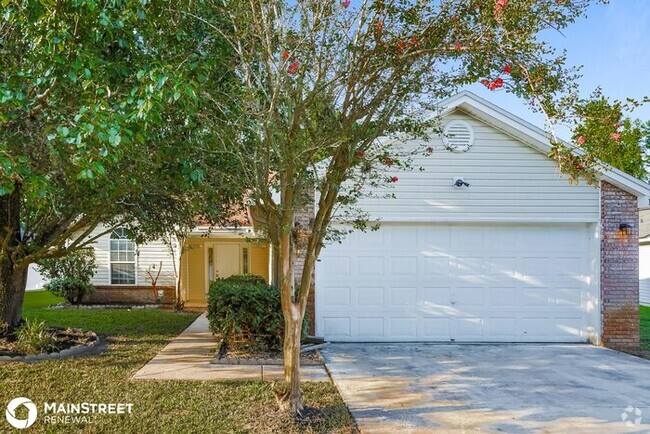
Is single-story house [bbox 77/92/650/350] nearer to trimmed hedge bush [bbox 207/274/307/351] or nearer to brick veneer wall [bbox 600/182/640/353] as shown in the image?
brick veneer wall [bbox 600/182/640/353]

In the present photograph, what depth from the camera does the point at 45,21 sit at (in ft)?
15.0

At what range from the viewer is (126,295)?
53.6ft

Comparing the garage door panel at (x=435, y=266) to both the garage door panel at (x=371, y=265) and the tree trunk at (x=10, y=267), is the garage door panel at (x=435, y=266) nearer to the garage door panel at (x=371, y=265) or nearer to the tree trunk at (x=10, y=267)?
the garage door panel at (x=371, y=265)

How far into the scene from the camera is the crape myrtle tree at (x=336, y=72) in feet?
15.2

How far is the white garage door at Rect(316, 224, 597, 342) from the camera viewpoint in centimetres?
930

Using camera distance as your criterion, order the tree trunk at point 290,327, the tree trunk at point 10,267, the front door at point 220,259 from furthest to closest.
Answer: the front door at point 220,259, the tree trunk at point 10,267, the tree trunk at point 290,327

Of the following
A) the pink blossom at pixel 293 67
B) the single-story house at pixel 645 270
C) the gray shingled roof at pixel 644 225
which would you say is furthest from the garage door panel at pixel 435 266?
the gray shingled roof at pixel 644 225

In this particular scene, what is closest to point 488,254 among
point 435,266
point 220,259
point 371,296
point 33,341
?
point 435,266

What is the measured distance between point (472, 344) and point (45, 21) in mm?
8213

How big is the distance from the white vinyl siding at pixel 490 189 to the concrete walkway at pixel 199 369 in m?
3.56

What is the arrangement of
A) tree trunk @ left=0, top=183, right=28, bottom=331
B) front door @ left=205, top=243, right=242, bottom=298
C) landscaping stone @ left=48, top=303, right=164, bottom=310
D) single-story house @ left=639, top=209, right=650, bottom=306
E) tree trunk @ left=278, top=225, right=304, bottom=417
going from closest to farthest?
tree trunk @ left=278, top=225, right=304, bottom=417 → tree trunk @ left=0, top=183, right=28, bottom=331 → landscaping stone @ left=48, top=303, right=164, bottom=310 → front door @ left=205, top=243, right=242, bottom=298 → single-story house @ left=639, top=209, right=650, bottom=306

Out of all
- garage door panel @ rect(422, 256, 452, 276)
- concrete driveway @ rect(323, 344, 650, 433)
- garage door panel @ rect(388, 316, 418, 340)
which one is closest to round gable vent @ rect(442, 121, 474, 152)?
garage door panel @ rect(422, 256, 452, 276)

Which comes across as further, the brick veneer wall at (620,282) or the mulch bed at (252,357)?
the brick veneer wall at (620,282)

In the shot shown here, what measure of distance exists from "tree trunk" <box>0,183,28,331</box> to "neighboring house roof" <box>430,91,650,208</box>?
7.79 metres
